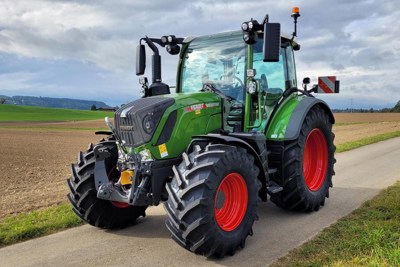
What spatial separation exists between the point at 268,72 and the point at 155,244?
2.95 metres

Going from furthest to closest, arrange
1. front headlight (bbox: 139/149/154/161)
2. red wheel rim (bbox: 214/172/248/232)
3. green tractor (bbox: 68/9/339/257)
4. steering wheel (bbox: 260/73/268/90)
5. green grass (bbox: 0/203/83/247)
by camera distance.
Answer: steering wheel (bbox: 260/73/268/90)
green grass (bbox: 0/203/83/247)
front headlight (bbox: 139/149/154/161)
red wheel rim (bbox: 214/172/248/232)
green tractor (bbox: 68/9/339/257)

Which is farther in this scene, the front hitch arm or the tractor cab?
the tractor cab

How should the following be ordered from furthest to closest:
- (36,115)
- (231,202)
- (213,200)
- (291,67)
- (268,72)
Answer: (36,115)
(291,67)
(268,72)
(231,202)
(213,200)

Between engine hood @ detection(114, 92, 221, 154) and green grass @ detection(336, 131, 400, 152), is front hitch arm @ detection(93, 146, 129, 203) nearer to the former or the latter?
engine hood @ detection(114, 92, 221, 154)

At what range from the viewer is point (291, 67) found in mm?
6797

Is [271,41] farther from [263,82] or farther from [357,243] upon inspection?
[357,243]

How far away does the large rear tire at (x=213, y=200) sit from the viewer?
4.14m

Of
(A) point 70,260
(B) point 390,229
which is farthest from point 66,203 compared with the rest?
(B) point 390,229

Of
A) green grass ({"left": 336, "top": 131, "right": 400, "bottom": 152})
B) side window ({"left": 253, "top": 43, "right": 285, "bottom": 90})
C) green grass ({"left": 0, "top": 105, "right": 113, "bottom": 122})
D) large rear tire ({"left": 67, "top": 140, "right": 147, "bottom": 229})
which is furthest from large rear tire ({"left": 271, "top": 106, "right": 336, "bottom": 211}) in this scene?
green grass ({"left": 0, "top": 105, "right": 113, "bottom": 122})

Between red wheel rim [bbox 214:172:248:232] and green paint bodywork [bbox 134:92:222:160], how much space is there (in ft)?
2.43

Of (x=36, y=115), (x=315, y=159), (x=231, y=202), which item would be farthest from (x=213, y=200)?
(x=36, y=115)

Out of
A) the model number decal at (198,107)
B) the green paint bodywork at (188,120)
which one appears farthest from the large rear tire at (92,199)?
the model number decal at (198,107)

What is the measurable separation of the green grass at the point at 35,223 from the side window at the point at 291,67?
3.82 meters

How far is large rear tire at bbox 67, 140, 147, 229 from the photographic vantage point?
5270mm
